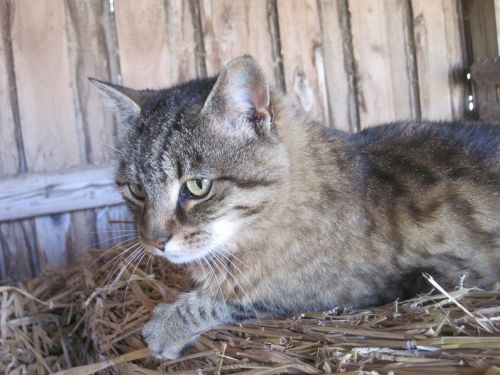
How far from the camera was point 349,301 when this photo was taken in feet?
5.99

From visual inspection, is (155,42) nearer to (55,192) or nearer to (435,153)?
(55,192)

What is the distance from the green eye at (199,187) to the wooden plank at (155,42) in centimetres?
145

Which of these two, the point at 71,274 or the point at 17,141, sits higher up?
the point at 17,141

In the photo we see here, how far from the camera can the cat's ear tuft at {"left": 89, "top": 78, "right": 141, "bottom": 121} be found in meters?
2.01

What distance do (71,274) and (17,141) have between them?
29.7 inches

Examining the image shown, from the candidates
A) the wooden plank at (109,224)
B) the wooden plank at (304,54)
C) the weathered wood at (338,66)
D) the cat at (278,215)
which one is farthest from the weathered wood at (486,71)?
the wooden plank at (109,224)

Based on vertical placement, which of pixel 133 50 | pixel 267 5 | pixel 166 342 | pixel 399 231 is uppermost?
pixel 267 5

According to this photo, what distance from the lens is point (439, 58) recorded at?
3.68 meters

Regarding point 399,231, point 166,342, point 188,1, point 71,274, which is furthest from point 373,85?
point 166,342

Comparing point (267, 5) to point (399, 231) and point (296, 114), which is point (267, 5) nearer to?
point (296, 114)

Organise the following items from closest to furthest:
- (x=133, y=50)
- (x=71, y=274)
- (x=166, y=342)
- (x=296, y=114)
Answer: (x=166, y=342), (x=296, y=114), (x=71, y=274), (x=133, y=50)

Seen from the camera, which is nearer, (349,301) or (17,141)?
(349,301)

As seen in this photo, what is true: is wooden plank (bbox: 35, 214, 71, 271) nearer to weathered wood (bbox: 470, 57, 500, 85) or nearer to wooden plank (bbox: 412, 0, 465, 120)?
wooden plank (bbox: 412, 0, 465, 120)

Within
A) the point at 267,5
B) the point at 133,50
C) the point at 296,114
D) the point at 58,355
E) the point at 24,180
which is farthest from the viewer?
the point at 267,5
